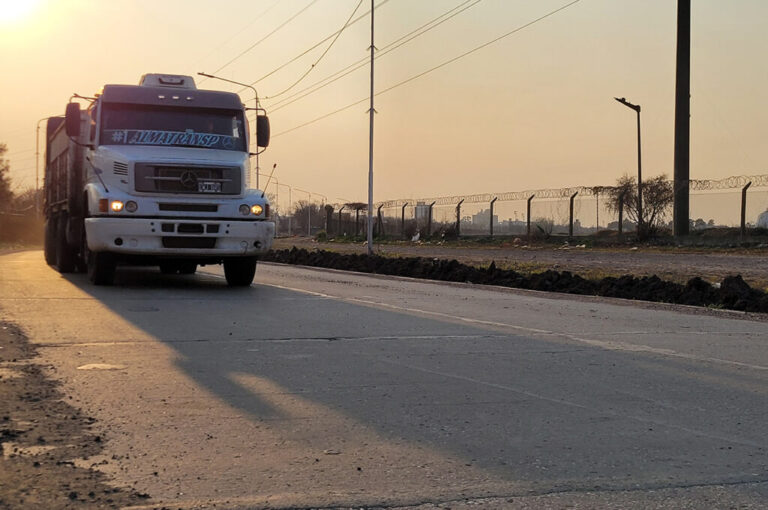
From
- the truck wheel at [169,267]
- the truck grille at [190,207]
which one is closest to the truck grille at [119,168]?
the truck grille at [190,207]

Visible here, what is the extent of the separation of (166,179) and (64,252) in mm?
5514

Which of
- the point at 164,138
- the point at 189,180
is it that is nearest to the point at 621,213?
the point at 164,138

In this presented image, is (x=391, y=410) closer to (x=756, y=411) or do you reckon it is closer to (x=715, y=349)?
(x=756, y=411)

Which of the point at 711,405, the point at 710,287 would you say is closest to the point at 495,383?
the point at 711,405

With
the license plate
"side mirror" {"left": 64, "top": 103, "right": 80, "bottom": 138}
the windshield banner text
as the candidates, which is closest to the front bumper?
the license plate

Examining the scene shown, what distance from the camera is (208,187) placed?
14102 mm

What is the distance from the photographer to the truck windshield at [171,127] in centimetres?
1438

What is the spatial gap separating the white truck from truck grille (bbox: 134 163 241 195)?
0.02 meters

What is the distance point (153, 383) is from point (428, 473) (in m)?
2.91

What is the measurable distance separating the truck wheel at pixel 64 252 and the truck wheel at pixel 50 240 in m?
1.53

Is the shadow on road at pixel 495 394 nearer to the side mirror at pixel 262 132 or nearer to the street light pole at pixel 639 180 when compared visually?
the side mirror at pixel 262 132

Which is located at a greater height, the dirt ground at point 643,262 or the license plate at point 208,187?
the license plate at point 208,187

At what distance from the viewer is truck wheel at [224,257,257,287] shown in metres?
15.5

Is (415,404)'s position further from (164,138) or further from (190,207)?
(164,138)
